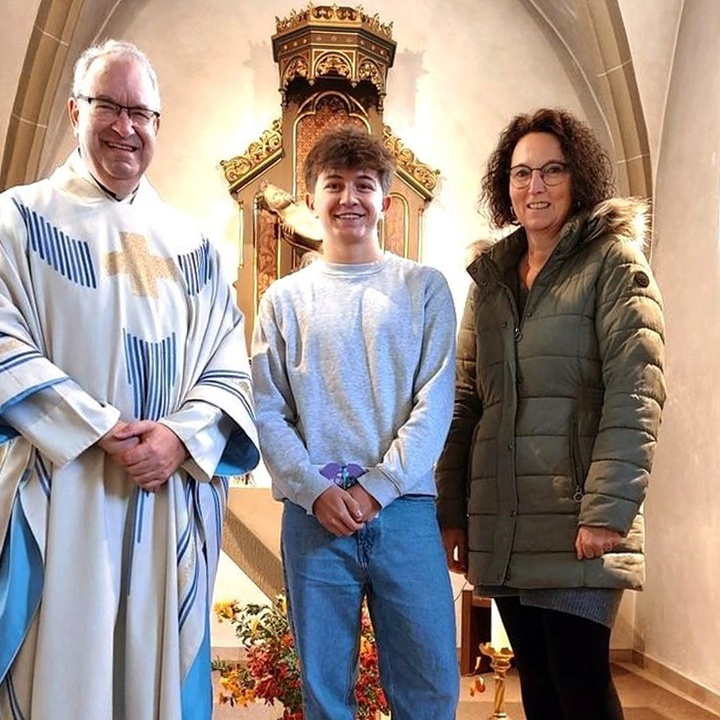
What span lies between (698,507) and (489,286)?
2691 millimetres

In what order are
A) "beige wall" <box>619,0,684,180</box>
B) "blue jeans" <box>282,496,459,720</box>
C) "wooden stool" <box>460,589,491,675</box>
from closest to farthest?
"blue jeans" <box>282,496,459,720</box> < "wooden stool" <box>460,589,491,675</box> < "beige wall" <box>619,0,684,180</box>

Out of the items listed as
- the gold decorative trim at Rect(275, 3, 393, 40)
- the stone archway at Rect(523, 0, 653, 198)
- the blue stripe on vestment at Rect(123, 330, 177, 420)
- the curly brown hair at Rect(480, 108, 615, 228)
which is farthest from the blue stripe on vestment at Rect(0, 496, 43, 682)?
the stone archway at Rect(523, 0, 653, 198)

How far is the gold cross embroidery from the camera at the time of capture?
1.97m

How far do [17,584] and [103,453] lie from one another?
283 mm

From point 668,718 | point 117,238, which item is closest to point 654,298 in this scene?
point 117,238

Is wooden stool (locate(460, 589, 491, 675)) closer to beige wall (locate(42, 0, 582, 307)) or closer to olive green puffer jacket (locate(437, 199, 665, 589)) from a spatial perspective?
beige wall (locate(42, 0, 582, 307))

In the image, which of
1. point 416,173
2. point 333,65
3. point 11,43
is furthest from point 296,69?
point 11,43

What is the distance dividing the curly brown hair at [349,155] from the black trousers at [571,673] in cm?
103

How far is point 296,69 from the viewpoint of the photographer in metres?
5.45

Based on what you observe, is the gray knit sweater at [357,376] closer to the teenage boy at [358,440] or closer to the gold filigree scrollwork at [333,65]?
the teenage boy at [358,440]

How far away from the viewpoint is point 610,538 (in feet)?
6.45

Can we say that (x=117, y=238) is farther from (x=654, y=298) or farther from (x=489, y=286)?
(x=654, y=298)

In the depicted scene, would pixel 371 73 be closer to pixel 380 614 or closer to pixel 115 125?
pixel 115 125

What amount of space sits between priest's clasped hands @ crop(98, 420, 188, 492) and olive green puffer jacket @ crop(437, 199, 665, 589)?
2.36 feet
